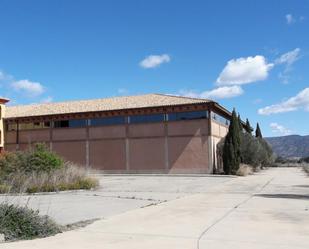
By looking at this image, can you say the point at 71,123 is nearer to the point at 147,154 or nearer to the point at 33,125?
the point at 33,125

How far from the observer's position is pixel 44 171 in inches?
994

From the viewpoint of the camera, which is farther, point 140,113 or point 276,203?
point 140,113

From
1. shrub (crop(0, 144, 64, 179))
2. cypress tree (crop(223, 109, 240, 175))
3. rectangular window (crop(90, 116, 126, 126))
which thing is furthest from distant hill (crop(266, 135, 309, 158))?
shrub (crop(0, 144, 64, 179))

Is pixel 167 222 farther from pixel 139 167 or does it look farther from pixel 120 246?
pixel 139 167

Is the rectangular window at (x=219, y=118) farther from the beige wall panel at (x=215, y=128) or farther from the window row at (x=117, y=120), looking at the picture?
the window row at (x=117, y=120)

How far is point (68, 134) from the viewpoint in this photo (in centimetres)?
5053

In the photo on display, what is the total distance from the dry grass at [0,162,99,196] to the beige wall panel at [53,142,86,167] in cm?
2385

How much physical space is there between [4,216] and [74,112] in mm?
40279

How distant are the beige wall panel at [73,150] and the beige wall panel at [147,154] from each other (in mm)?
5598

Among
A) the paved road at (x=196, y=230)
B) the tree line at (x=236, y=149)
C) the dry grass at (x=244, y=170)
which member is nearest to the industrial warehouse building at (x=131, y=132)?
the tree line at (x=236, y=149)

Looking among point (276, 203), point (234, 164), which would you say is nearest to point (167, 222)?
point (276, 203)

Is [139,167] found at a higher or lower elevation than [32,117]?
lower

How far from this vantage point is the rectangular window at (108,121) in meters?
47.9

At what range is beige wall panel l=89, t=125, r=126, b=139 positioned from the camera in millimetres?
47750
